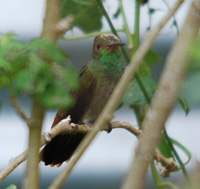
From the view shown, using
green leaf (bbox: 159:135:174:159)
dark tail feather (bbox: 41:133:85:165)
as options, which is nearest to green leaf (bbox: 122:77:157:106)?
green leaf (bbox: 159:135:174:159)

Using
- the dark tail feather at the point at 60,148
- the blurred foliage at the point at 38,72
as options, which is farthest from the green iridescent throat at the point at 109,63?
the blurred foliage at the point at 38,72

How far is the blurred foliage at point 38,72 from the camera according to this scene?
0.85 meters

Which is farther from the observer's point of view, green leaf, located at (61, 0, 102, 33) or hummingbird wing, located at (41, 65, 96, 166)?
green leaf, located at (61, 0, 102, 33)

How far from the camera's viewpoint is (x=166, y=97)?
0.66 meters

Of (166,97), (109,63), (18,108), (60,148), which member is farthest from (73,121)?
(166,97)

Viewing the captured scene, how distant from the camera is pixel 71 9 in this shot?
6.78 ft

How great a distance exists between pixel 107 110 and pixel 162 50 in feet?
9.18

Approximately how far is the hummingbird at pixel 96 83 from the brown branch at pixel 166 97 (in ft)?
4.38

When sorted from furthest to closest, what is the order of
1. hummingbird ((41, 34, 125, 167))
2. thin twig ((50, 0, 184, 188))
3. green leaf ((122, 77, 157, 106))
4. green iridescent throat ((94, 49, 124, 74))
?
green iridescent throat ((94, 49, 124, 74))
hummingbird ((41, 34, 125, 167))
green leaf ((122, 77, 157, 106))
thin twig ((50, 0, 184, 188))

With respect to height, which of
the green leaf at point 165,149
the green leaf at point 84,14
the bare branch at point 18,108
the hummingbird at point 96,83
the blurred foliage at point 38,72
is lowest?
the green leaf at point 165,149

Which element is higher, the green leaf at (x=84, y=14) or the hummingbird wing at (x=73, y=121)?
the green leaf at (x=84, y=14)

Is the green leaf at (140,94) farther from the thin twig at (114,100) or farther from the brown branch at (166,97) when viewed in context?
the brown branch at (166,97)

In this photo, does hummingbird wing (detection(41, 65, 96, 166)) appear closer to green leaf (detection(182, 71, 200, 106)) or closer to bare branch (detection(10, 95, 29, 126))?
bare branch (detection(10, 95, 29, 126))

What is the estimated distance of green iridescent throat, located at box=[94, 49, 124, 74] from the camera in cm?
224
